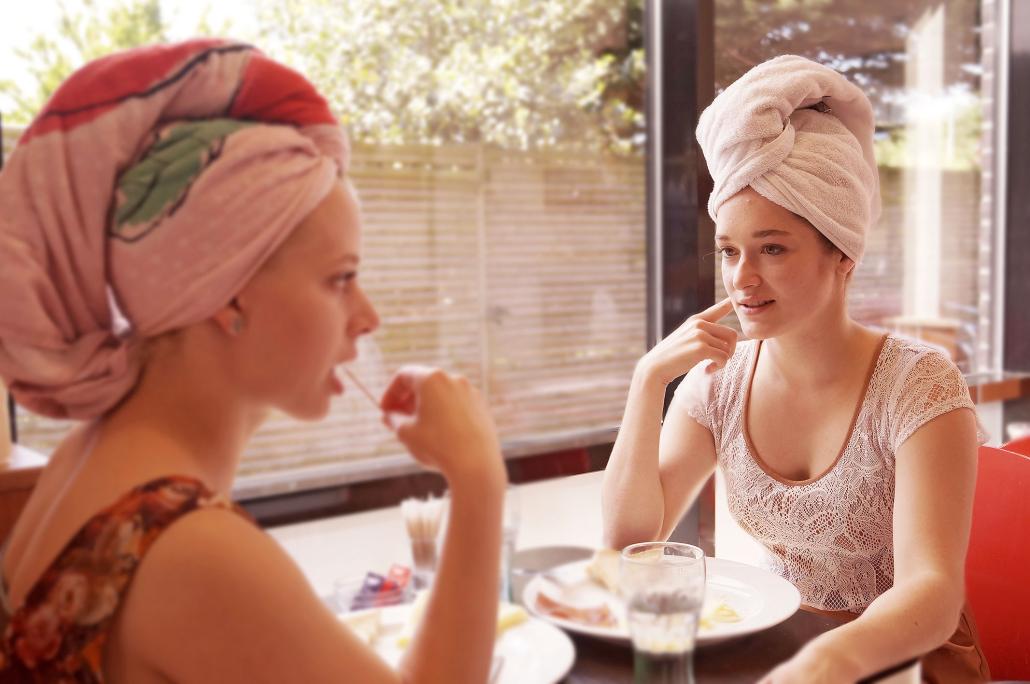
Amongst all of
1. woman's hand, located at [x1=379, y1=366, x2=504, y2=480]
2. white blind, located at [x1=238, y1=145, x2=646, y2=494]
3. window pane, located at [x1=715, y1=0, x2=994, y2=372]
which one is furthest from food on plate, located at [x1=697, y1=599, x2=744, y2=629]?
window pane, located at [x1=715, y1=0, x2=994, y2=372]

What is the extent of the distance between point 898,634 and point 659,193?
0.85 m

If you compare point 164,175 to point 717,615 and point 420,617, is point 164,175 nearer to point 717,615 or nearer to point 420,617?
point 420,617

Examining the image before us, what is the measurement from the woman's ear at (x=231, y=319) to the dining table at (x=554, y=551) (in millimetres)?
177

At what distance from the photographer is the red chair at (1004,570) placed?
5.01 feet

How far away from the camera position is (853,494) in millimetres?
1378

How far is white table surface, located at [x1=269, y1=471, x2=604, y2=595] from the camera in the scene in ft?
2.57

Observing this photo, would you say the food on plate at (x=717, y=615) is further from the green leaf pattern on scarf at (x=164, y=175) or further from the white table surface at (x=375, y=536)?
the green leaf pattern on scarf at (x=164, y=175)

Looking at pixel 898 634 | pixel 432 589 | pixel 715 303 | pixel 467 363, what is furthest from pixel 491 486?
pixel 715 303

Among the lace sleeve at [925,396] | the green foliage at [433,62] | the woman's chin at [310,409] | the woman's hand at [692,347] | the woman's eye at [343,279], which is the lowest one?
the lace sleeve at [925,396]

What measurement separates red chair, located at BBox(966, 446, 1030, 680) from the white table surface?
0.91 m

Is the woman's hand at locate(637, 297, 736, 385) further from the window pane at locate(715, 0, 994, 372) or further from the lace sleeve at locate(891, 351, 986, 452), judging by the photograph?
the window pane at locate(715, 0, 994, 372)

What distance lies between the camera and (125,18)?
2.79 feet

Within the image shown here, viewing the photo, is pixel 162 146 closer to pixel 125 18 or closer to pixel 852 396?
pixel 125 18

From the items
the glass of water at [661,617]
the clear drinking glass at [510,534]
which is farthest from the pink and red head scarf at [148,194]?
the glass of water at [661,617]
